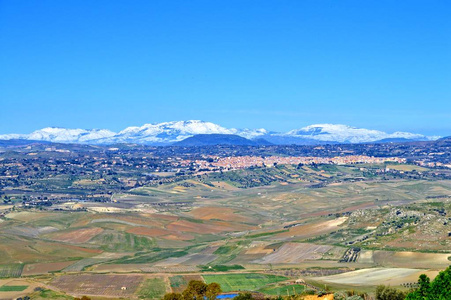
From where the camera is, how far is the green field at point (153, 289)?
93.1m

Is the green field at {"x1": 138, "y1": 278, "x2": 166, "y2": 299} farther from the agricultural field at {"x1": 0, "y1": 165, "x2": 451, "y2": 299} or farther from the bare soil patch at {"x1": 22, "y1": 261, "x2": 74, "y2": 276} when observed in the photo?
the bare soil patch at {"x1": 22, "y1": 261, "x2": 74, "y2": 276}

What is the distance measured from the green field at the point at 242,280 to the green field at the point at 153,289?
304 inches

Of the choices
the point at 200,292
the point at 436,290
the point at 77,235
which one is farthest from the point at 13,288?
the point at 436,290

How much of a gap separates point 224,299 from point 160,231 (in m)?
82.3

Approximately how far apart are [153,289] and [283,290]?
64.3 ft

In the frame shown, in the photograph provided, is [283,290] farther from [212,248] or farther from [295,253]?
[212,248]

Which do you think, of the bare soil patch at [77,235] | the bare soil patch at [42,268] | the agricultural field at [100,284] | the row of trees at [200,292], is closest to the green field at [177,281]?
the agricultural field at [100,284]

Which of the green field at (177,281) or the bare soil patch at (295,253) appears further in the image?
the bare soil patch at (295,253)

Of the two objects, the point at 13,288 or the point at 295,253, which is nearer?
the point at 13,288

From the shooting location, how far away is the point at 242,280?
4092 inches

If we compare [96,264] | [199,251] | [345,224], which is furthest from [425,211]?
[96,264]

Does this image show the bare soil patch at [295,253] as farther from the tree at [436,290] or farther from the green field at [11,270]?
the tree at [436,290]

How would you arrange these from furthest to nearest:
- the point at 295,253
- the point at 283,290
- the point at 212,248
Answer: the point at 212,248 → the point at 295,253 → the point at 283,290

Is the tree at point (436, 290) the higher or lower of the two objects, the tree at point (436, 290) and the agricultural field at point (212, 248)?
the higher
